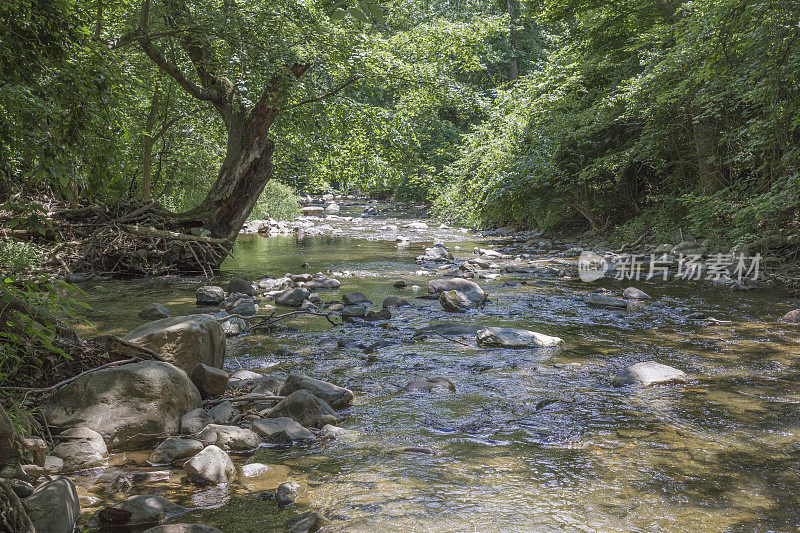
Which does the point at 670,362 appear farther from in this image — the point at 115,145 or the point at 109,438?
the point at 115,145

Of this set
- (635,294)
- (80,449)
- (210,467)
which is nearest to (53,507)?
(210,467)

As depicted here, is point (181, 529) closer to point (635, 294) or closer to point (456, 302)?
point (456, 302)

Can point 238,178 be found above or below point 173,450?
above

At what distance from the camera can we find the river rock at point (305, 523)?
2531 millimetres

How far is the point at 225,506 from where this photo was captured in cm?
274

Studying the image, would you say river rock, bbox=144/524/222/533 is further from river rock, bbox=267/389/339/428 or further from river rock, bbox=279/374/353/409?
river rock, bbox=279/374/353/409

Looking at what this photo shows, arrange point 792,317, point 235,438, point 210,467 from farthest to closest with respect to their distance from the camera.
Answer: point 792,317, point 235,438, point 210,467

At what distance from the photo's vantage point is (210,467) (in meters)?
3.00

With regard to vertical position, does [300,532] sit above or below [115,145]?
below

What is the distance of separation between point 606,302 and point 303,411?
528 cm

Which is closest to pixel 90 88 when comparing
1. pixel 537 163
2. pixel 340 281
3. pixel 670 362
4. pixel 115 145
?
pixel 115 145

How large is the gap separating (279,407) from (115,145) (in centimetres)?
224

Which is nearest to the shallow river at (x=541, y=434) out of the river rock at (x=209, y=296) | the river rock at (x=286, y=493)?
the river rock at (x=286, y=493)

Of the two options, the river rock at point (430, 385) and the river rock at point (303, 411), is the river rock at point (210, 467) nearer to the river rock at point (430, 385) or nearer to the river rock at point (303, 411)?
the river rock at point (303, 411)
